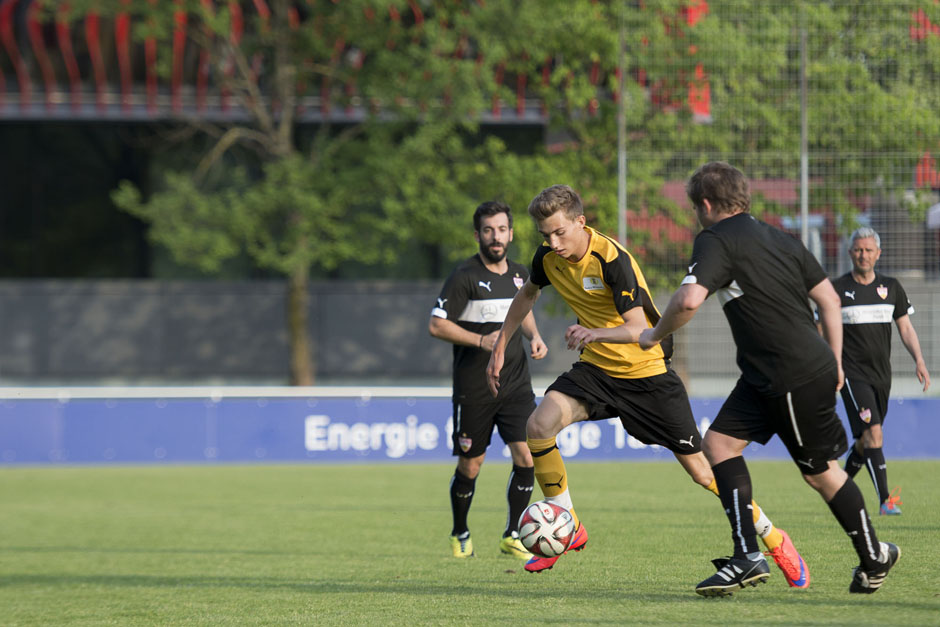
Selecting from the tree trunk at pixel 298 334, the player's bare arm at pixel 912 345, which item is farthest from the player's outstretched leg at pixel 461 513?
the tree trunk at pixel 298 334

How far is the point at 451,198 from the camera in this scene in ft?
70.8

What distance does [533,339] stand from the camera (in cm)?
770

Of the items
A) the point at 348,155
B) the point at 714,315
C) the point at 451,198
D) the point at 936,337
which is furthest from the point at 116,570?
the point at 348,155

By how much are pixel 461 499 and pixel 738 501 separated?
110 inches

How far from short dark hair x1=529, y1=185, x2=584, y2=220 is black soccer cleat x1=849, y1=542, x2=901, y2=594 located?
223 centimetres

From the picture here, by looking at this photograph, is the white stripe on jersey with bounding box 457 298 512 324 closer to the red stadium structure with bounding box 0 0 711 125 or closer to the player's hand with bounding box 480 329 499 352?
the player's hand with bounding box 480 329 499 352

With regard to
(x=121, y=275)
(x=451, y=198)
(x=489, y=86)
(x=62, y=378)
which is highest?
(x=489, y=86)

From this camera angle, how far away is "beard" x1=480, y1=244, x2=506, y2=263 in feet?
27.1

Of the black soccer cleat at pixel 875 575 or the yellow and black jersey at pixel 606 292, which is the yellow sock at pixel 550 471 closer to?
the yellow and black jersey at pixel 606 292

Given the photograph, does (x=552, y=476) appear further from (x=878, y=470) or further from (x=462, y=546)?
(x=878, y=470)

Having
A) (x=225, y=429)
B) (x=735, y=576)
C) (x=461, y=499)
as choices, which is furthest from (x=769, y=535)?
(x=225, y=429)

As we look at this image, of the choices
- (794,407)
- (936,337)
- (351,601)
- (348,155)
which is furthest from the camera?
(348,155)

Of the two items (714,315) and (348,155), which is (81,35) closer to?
(348,155)

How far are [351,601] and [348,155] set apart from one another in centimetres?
1737
